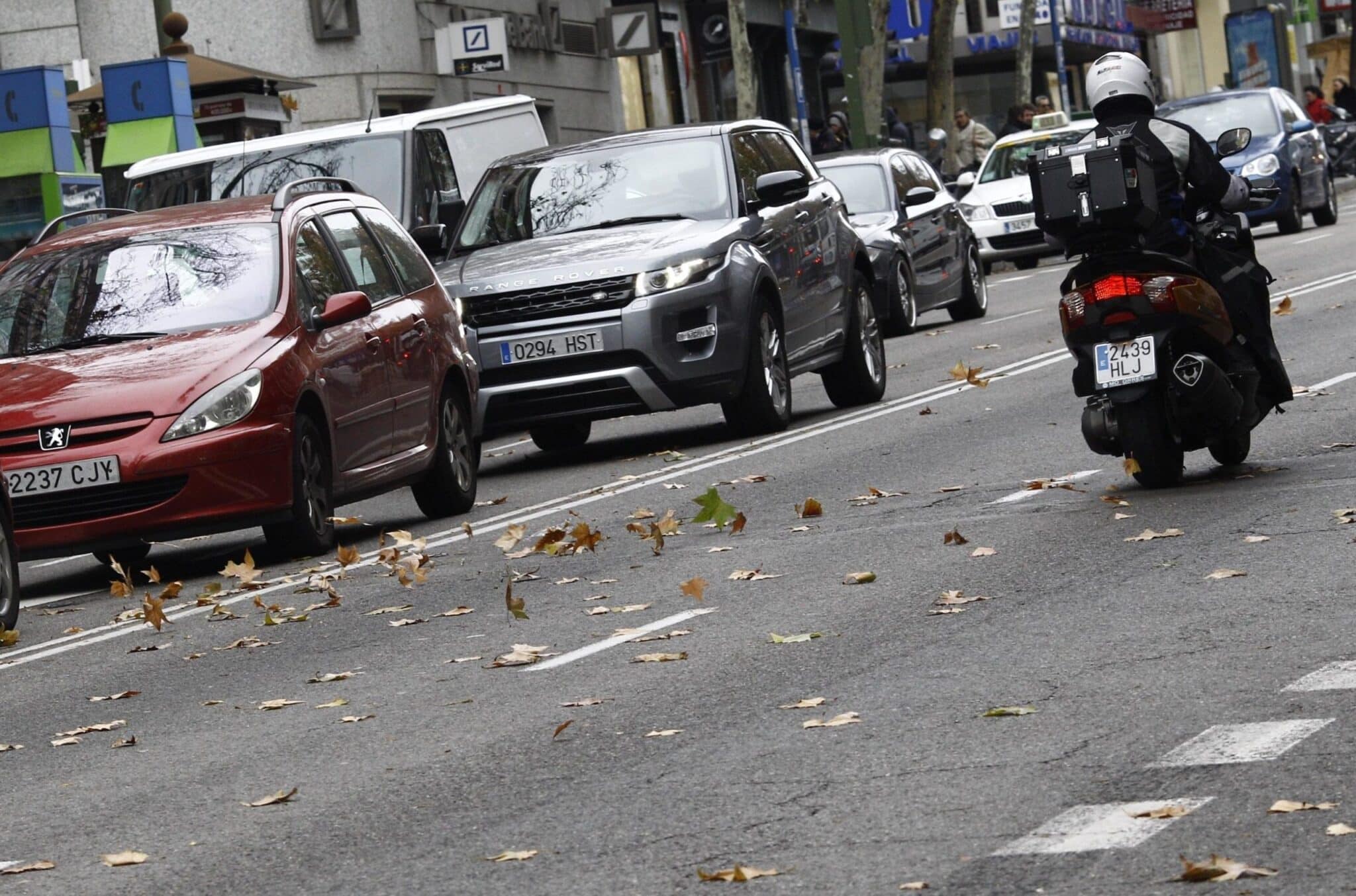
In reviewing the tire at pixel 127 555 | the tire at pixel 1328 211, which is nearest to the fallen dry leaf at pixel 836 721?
the tire at pixel 127 555

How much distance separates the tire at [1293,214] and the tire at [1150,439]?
22.4 m

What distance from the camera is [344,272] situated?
13492mm

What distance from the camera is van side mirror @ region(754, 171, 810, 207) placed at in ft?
52.8

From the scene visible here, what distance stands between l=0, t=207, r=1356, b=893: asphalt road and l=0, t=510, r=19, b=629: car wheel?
11.1 inches

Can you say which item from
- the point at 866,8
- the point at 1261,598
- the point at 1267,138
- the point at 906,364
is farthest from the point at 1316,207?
the point at 1261,598

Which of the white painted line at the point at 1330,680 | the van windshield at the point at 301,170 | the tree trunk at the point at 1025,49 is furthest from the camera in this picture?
the tree trunk at the point at 1025,49

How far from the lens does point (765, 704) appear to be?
7.57 m

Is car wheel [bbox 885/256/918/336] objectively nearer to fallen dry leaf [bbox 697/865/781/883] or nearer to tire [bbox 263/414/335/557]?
tire [bbox 263/414/335/557]

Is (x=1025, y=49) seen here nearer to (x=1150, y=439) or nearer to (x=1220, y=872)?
(x=1150, y=439)

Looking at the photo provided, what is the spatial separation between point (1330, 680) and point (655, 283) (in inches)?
340

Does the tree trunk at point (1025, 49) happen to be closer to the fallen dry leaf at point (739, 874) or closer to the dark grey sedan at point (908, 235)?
the dark grey sedan at point (908, 235)

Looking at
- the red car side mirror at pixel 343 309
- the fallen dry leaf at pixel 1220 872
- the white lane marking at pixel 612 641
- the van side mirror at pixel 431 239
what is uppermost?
the van side mirror at pixel 431 239

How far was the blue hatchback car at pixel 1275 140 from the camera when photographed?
107 feet

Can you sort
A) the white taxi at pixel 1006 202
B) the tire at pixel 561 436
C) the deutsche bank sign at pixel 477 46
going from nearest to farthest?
the tire at pixel 561 436, the white taxi at pixel 1006 202, the deutsche bank sign at pixel 477 46
